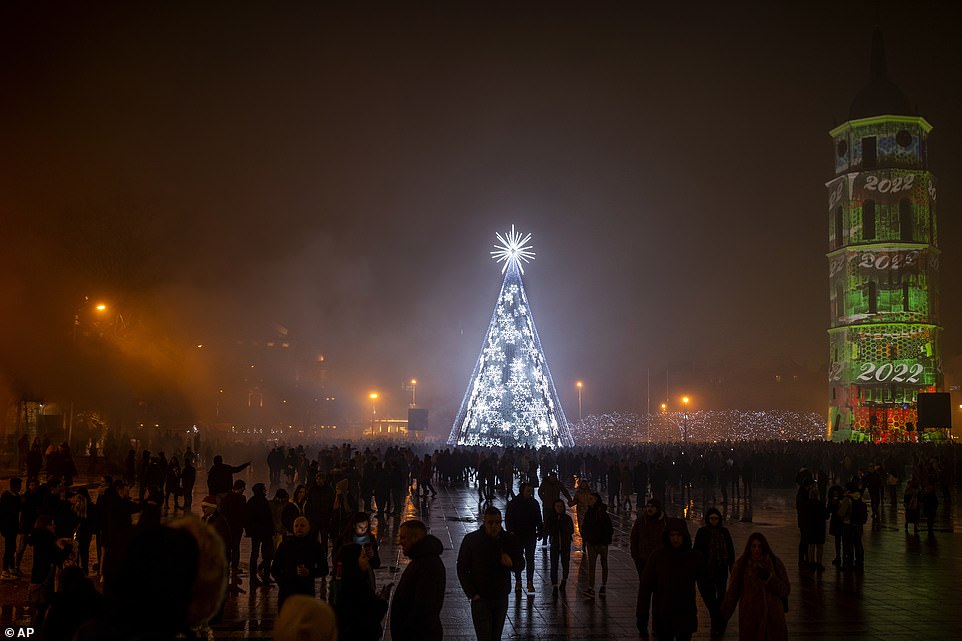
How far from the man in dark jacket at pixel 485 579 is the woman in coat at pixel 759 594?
5.86 feet

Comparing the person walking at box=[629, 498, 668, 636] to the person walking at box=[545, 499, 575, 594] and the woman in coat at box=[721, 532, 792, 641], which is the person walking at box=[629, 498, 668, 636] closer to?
the person walking at box=[545, 499, 575, 594]

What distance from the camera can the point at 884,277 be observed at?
66.6 meters

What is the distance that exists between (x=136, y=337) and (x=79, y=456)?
36.7ft

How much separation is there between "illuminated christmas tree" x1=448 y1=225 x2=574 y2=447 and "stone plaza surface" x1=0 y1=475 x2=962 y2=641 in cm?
2381

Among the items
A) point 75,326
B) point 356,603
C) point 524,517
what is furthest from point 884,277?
point 356,603

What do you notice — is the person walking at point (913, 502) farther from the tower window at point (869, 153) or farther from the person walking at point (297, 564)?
the tower window at point (869, 153)

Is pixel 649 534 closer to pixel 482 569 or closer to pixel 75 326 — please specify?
pixel 482 569

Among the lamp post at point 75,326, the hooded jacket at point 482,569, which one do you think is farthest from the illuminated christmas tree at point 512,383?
the hooded jacket at point 482,569

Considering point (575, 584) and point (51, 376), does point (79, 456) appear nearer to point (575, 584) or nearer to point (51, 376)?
point (51, 376)

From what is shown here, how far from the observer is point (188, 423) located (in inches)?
2136

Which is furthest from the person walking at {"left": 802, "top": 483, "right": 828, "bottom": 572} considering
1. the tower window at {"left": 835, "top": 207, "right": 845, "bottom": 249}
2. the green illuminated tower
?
the tower window at {"left": 835, "top": 207, "right": 845, "bottom": 249}

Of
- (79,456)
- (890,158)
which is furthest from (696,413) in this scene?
(79,456)

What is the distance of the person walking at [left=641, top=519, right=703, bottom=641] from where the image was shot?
7.50 metres

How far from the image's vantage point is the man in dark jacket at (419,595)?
20.2 feet
